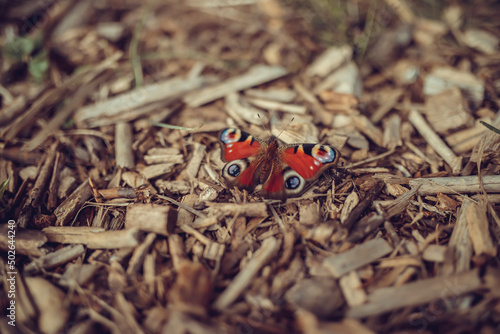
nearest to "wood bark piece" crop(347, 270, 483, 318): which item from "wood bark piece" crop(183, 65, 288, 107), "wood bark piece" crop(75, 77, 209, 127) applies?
"wood bark piece" crop(183, 65, 288, 107)

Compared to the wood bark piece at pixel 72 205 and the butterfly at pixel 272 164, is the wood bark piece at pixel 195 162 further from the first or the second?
the wood bark piece at pixel 72 205

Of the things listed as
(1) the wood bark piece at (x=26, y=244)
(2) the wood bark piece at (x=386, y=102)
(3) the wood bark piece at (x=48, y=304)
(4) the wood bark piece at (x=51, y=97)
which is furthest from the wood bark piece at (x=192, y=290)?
(4) the wood bark piece at (x=51, y=97)

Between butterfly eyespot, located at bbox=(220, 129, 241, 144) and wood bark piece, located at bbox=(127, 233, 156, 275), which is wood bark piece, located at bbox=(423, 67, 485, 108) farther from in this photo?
wood bark piece, located at bbox=(127, 233, 156, 275)

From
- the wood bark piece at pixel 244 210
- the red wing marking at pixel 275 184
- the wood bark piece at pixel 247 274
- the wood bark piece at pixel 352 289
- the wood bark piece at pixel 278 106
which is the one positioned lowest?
the wood bark piece at pixel 352 289

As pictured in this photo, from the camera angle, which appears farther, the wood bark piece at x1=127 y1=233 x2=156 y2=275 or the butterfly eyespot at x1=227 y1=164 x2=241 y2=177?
the butterfly eyespot at x1=227 y1=164 x2=241 y2=177

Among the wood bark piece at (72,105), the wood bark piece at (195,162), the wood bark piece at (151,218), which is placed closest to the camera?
the wood bark piece at (151,218)

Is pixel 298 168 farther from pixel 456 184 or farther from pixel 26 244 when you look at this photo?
pixel 26 244

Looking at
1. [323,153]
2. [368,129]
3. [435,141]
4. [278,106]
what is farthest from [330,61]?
[323,153]
